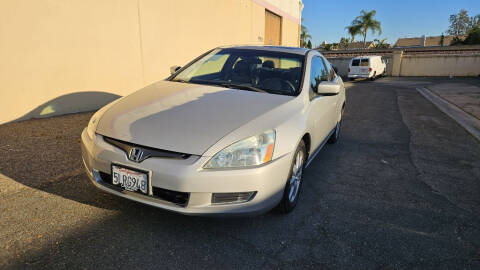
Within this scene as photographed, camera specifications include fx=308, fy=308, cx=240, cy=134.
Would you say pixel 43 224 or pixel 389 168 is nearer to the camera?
pixel 43 224

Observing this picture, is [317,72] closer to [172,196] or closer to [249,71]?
[249,71]

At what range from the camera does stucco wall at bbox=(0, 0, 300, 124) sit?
5270mm

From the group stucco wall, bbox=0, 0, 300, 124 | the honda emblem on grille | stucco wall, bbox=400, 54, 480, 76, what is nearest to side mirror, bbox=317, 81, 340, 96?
the honda emblem on grille

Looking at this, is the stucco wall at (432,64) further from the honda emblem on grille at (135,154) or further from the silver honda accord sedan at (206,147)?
the honda emblem on grille at (135,154)

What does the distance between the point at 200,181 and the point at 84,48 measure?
18.5 ft

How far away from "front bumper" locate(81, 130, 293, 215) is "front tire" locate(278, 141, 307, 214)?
0.74ft

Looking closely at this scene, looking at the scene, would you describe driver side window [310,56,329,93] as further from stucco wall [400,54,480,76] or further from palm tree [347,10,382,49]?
palm tree [347,10,382,49]

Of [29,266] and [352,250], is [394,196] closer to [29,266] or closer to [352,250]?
[352,250]

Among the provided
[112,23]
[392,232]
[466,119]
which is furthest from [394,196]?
[112,23]

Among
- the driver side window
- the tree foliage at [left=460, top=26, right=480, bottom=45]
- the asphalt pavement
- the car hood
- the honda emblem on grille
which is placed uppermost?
the tree foliage at [left=460, top=26, right=480, bottom=45]

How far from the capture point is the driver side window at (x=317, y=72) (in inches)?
137

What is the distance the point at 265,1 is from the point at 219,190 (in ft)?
47.4

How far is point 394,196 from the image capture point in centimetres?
324

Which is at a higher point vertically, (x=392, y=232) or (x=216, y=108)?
(x=216, y=108)
